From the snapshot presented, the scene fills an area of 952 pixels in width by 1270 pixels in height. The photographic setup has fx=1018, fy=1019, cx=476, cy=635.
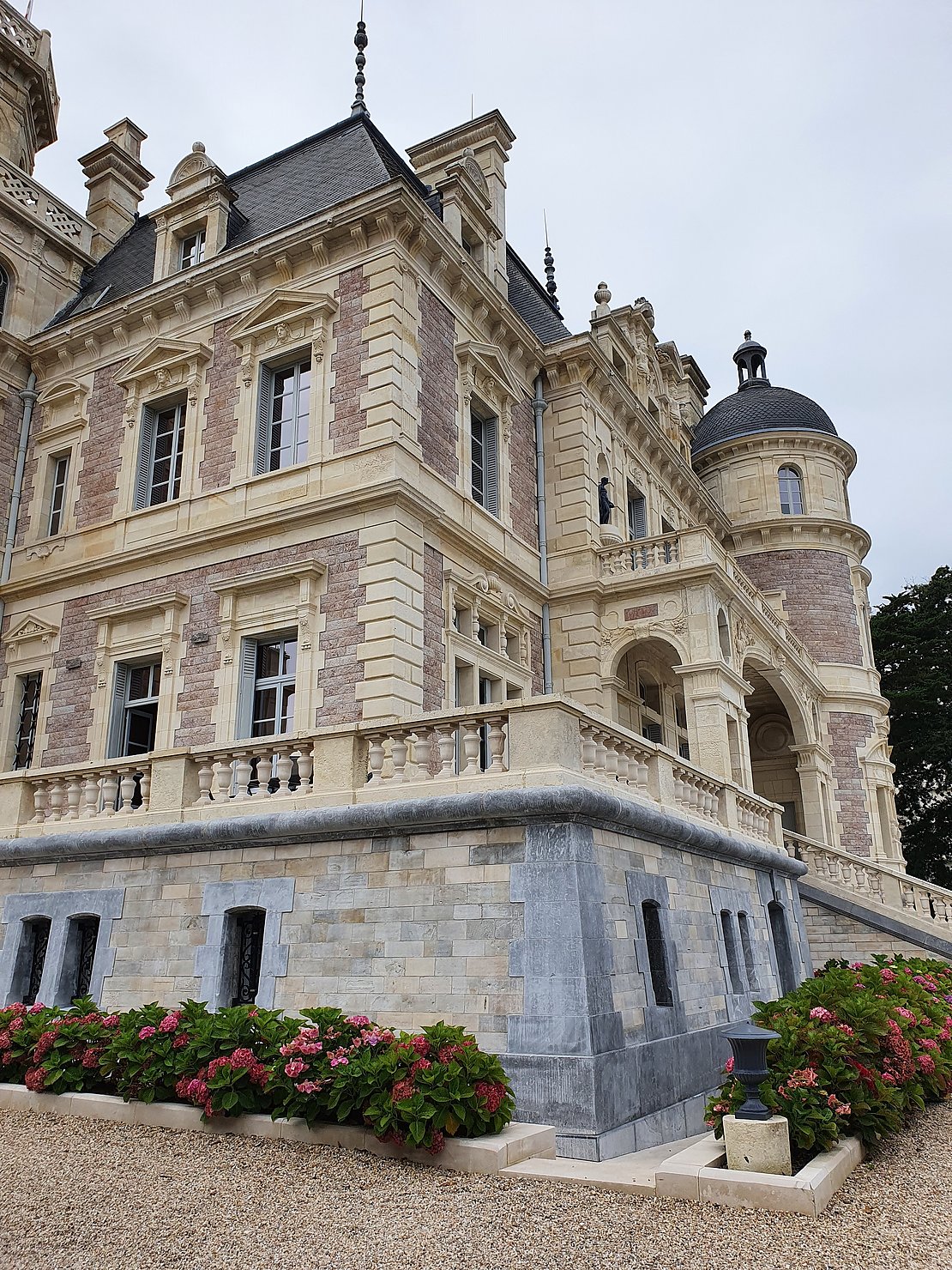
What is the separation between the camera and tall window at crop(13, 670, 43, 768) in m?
17.4

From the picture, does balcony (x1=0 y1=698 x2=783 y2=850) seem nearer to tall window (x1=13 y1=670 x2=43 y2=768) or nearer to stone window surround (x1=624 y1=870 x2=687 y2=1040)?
stone window surround (x1=624 y1=870 x2=687 y2=1040)

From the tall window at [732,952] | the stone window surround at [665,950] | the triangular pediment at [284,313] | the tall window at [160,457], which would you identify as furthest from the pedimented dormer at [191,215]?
the tall window at [732,952]

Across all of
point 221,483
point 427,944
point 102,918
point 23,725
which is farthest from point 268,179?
point 427,944

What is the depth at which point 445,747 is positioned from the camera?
34.4 ft

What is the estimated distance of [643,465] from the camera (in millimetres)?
23562

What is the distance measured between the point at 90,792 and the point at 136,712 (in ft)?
12.3

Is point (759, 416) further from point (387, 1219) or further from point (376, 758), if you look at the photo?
point (387, 1219)

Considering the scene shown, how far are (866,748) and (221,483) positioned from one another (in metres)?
18.5

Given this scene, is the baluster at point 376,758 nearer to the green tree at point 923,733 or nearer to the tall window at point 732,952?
the tall window at point 732,952

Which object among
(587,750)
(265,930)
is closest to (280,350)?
(587,750)

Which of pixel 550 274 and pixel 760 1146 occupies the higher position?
pixel 550 274

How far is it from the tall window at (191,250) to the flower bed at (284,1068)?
13592 mm

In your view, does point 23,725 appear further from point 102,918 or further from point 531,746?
point 531,746

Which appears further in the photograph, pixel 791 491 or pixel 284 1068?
pixel 791 491
